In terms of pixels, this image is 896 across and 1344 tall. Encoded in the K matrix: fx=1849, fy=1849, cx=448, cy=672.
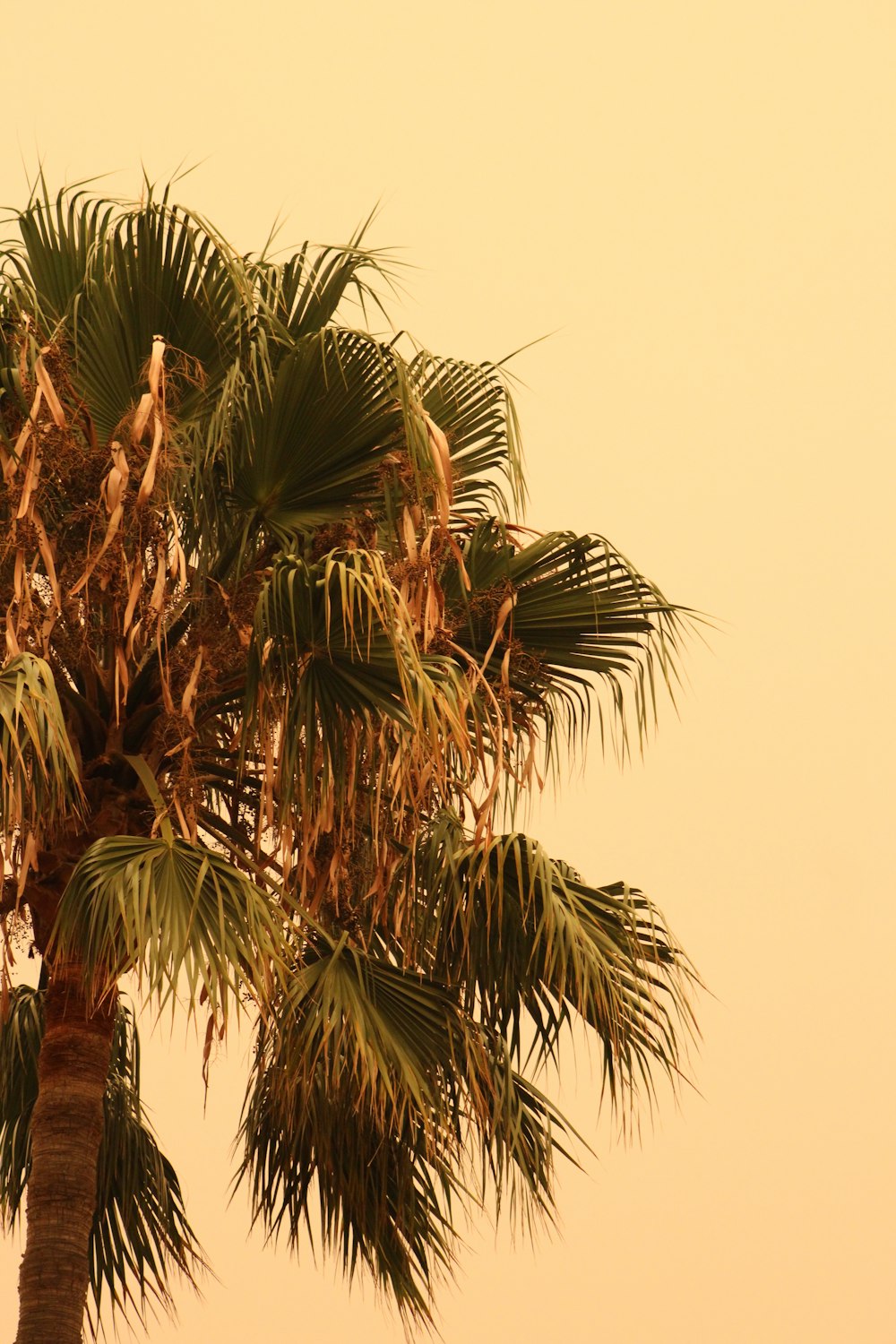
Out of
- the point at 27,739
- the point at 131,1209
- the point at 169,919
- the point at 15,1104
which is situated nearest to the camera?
the point at 169,919

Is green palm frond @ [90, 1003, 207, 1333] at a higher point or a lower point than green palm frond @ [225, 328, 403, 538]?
lower

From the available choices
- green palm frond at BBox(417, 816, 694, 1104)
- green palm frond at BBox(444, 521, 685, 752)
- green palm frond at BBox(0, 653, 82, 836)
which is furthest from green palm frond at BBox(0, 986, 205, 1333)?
green palm frond at BBox(444, 521, 685, 752)

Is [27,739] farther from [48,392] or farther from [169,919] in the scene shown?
[48,392]

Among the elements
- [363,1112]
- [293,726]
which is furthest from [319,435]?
[363,1112]

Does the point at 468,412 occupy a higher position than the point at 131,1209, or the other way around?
the point at 468,412

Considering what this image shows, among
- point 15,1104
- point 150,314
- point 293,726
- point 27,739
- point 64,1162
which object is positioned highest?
point 150,314

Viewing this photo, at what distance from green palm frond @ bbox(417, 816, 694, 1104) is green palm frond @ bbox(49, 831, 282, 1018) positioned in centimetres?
72

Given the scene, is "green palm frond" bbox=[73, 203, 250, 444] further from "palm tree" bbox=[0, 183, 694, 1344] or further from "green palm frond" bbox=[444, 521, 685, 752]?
"green palm frond" bbox=[444, 521, 685, 752]

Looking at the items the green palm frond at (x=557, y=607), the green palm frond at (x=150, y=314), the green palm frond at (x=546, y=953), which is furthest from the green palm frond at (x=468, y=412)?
the green palm frond at (x=546, y=953)

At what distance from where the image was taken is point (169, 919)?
13.8 ft

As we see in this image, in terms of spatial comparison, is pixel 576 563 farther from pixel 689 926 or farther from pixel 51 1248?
pixel 689 926

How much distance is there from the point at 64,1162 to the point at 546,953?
137 centimetres

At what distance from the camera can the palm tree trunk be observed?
4.63m

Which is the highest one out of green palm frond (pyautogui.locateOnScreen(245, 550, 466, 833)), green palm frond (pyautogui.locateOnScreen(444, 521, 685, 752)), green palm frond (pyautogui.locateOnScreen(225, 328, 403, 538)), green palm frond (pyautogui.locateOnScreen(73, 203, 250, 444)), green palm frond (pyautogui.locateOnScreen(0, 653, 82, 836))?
green palm frond (pyautogui.locateOnScreen(73, 203, 250, 444))
